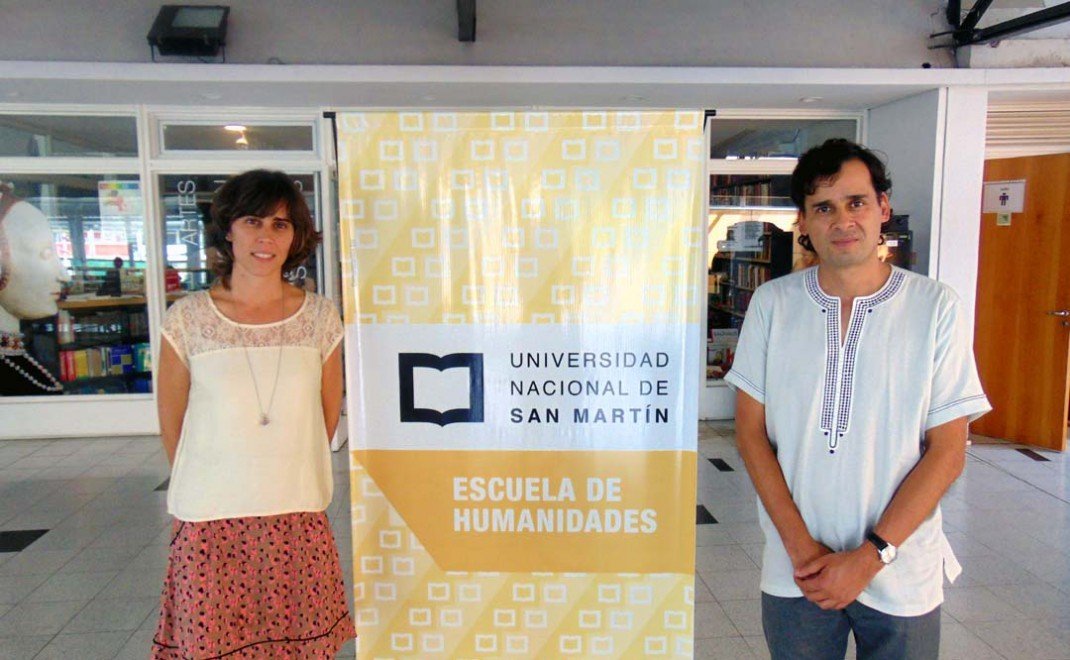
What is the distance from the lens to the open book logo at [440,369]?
170cm

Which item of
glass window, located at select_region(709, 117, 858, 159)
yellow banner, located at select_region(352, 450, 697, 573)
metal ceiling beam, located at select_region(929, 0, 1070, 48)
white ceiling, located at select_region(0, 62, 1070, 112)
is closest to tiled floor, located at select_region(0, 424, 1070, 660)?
yellow banner, located at select_region(352, 450, 697, 573)

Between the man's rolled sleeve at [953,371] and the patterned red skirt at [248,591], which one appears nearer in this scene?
the man's rolled sleeve at [953,371]

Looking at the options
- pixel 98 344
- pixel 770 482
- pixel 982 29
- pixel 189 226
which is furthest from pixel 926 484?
pixel 98 344

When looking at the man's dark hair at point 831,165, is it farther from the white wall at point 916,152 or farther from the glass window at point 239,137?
the glass window at point 239,137

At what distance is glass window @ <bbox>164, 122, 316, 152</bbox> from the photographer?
5.60m

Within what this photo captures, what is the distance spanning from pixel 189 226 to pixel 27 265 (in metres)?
1.34

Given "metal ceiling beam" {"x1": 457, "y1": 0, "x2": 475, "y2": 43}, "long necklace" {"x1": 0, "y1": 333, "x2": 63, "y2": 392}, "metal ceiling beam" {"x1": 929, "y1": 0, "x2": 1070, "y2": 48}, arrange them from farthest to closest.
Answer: "long necklace" {"x1": 0, "y1": 333, "x2": 63, "y2": 392}, "metal ceiling beam" {"x1": 457, "y1": 0, "x2": 475, "y2": 43}, "metal ceiling beam" {"x1": 929, "y1": 0, "x2": 1070, "y2": 48}

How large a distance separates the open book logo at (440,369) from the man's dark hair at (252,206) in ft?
1.40

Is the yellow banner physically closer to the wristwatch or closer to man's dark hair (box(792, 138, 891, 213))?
the wristwatch

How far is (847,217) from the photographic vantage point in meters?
1.51

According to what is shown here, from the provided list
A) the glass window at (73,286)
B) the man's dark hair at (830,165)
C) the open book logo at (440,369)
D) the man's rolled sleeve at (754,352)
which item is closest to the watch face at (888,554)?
the man's rolled sleeve at (754,352)

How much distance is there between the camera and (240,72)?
4617 mm

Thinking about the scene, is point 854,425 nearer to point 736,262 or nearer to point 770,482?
point 770,482

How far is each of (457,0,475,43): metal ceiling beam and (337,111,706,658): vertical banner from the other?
10.3 ft
